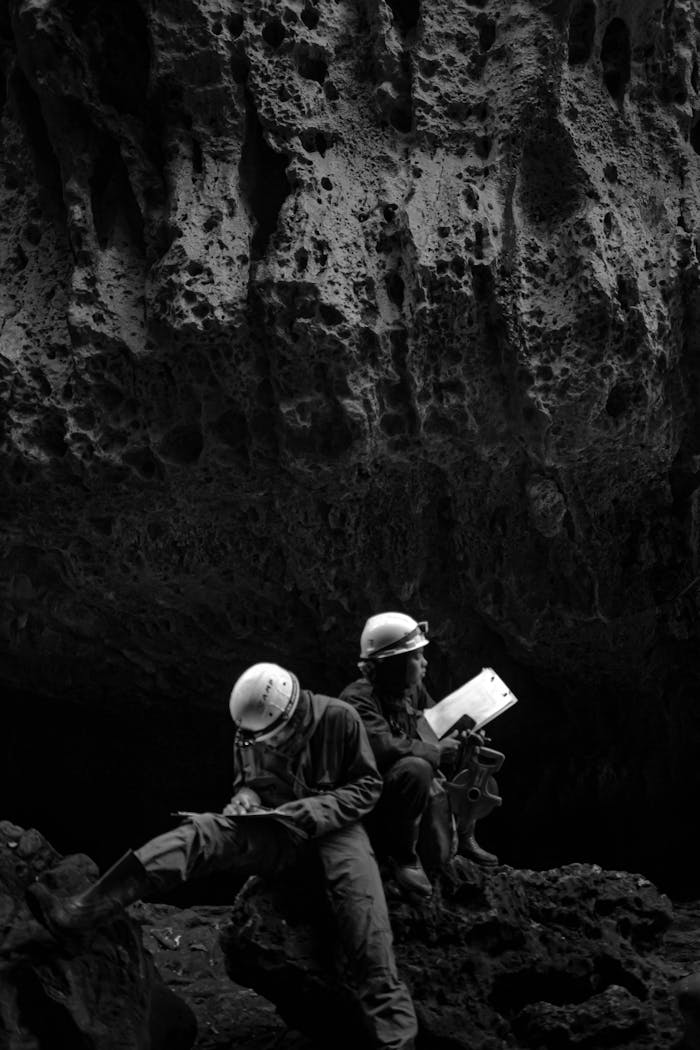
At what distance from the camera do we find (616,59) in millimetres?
6219

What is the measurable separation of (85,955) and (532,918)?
1.79m

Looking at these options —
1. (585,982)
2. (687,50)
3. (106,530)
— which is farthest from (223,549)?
(687,50)

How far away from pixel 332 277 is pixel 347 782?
2060mm

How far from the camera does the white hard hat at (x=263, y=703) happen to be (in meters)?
4.80

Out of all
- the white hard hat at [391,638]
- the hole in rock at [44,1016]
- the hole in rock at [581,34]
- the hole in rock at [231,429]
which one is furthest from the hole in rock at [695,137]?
the hole in rock at [44,1016]

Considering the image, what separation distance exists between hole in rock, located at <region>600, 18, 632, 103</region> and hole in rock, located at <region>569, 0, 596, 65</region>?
0.49 ft

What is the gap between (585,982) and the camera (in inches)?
206

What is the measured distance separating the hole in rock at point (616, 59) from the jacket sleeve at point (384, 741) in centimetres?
296

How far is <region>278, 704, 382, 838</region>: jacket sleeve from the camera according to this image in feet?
15.6

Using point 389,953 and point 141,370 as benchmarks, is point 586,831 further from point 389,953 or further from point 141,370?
point 141,370

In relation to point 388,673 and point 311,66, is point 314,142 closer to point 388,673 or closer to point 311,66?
point 311,66

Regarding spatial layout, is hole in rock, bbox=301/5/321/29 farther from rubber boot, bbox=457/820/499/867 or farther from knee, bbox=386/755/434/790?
rubber boot, bbox=457/820/499/867

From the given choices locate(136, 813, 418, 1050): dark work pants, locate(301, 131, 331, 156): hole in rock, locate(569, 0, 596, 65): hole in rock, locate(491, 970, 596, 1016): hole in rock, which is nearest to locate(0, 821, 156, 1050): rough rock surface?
locate(136, 813, 418, 1050): dark work pants

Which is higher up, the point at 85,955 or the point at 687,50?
the point at 687,50
